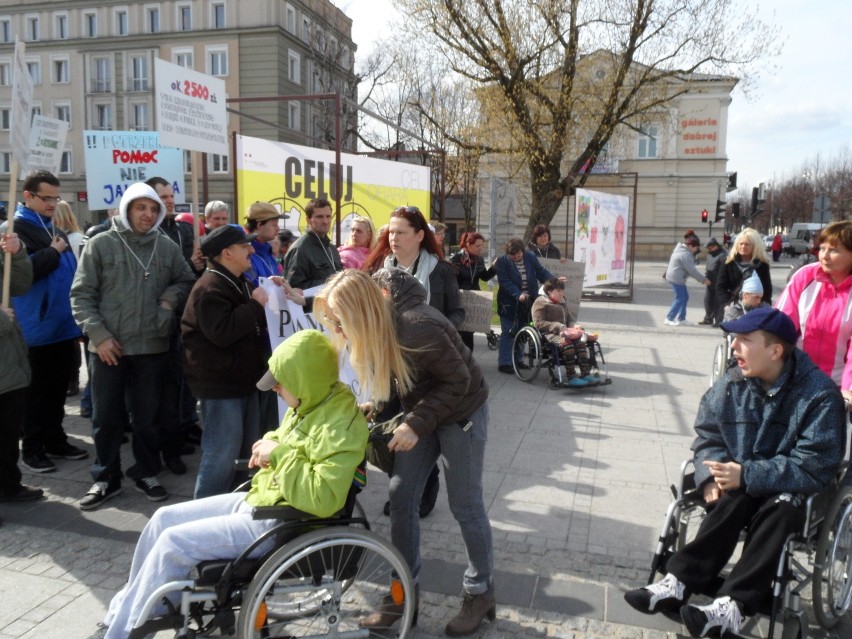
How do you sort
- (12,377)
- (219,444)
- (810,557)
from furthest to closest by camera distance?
(12,377) < (219,444) < (810,557)

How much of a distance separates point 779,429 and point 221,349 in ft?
9.22

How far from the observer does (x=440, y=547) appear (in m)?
3.92

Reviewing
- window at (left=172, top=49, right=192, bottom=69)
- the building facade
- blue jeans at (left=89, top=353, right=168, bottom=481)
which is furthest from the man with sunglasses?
window at (left=172, top=49, right=192, bottom=69)

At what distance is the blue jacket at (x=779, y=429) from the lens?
2.89 meters

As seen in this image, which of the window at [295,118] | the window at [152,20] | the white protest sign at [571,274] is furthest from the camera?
the window at [152,20]

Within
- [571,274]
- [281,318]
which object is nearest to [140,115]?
[571,274]

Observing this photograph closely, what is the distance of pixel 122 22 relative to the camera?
134ft

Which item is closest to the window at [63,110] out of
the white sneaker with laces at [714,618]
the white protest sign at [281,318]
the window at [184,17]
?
the window at [184,17]

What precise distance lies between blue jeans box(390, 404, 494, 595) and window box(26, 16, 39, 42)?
48.7m

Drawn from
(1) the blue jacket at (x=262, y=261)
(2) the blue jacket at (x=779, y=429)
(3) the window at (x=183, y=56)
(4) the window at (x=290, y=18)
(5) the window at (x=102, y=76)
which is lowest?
(2) the blue jacket at (x=779, y=429)

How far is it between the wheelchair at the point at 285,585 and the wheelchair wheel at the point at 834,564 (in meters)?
1.72

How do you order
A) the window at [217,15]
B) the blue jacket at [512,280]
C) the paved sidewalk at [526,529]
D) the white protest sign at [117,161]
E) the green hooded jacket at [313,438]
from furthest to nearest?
the window at [217,15] → the white protest sign at [117,161] → the blue jacket at [512,280] → the paved sidewalk at [526,529] → the green hooded jacket at [313,438]

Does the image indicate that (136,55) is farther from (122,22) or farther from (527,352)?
(527,352)

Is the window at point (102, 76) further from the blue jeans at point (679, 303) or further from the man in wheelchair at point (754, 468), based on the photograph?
the man in wheelchair at point (754, 468)
